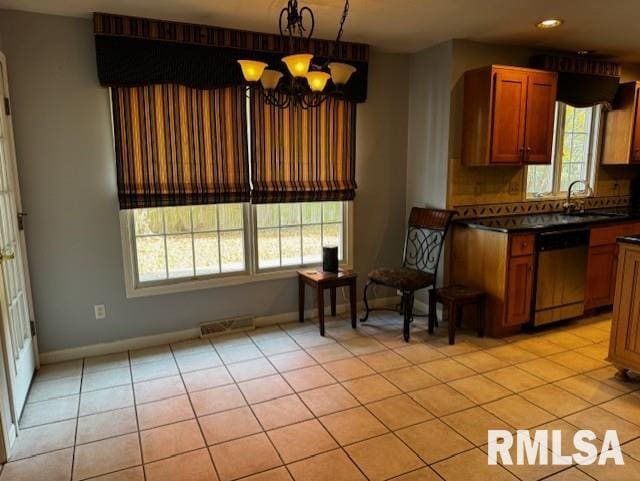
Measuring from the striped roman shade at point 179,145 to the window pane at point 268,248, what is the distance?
403mm

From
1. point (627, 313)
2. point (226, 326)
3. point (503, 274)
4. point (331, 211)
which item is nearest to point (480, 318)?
point (503, 274)

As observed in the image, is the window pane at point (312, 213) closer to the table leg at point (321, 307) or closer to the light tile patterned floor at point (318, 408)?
the table leg at point (321, 307)

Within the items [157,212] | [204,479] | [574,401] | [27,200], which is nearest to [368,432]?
[204,479]

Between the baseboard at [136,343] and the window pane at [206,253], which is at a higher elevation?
the window pane at [206,253]

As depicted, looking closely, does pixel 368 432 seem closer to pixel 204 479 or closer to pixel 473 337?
pixel 204 479

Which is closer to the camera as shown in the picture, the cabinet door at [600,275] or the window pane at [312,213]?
the cabinet door at [600,275]

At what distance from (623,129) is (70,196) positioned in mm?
5139

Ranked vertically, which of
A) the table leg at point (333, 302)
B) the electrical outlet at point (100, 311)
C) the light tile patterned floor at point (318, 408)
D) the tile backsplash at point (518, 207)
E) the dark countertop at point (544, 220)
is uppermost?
the tile backsplash at point (518, 207)

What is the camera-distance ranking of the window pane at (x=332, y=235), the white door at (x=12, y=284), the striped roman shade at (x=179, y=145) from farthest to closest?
the window pane at (x=332, y=235) < the striped roman shade at (x=179, y=145) < the white door at (x=12, y=284)

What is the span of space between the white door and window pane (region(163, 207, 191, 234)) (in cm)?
98

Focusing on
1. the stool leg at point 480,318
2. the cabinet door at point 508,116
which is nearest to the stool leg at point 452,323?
the stool leg at point 480,318

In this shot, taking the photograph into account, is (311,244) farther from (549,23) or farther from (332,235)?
(549,23)

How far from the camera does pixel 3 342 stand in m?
2.39

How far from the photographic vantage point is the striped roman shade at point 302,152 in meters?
3.75
